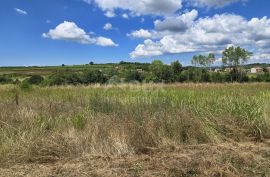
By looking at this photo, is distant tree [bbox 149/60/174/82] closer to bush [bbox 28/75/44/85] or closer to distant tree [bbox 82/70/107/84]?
distant tree [bbox 82/70/107/84]

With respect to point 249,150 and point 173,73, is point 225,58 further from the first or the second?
point 249,150

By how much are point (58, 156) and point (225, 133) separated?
3.18m

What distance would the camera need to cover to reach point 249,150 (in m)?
5.77

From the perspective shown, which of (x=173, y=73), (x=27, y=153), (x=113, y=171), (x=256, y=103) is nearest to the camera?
(x=113, y=171)

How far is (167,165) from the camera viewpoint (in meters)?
5.02

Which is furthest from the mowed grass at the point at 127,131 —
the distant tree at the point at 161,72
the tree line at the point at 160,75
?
the distant tree at the point at 161,72

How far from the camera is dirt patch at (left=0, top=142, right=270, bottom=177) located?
476 cm

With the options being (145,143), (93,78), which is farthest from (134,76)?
(145,143)

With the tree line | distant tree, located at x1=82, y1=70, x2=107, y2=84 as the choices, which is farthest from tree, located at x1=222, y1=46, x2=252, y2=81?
distant tree, located at x1=82, y1=70, x2=107, y2=84

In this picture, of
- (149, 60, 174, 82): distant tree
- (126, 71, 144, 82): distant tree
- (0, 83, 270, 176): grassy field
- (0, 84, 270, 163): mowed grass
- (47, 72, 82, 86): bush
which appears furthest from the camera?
(149, 60, 174, 82): distant tree

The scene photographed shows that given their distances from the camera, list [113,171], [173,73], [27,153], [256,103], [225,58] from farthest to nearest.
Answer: [225,58] → [173,73] → [256,103] → [27,153] → [113,171]

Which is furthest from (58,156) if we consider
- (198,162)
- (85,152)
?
(198,162)

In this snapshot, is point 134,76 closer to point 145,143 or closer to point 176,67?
point 176,67

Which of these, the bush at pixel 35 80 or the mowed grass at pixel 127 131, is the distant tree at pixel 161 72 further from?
the mowed grass at pixel 127 131
